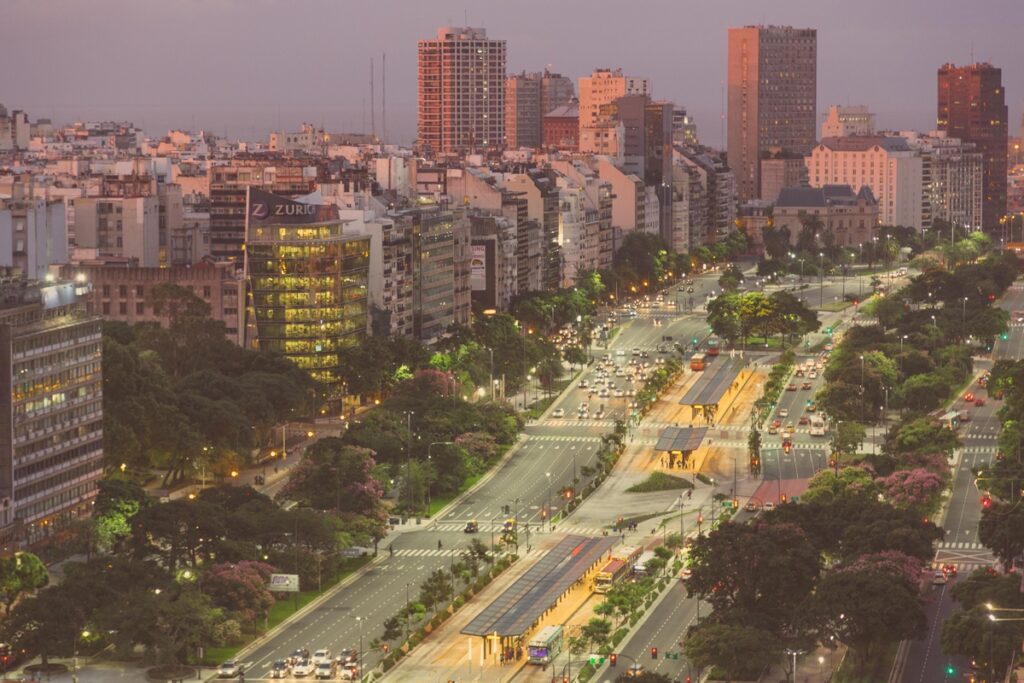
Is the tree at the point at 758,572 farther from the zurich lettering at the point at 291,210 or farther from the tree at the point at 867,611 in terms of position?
the zurich lettering at the point at 291,210

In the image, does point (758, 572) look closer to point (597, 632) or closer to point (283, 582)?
point (597, 632)

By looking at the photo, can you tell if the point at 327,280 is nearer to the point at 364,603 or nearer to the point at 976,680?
the point at 364,603

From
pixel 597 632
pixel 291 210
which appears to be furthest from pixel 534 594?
pixel 291 210

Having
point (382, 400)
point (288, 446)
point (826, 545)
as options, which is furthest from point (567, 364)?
point (826, 545)

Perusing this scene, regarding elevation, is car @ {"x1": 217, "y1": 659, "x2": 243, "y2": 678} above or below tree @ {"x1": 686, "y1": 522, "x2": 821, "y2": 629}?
below

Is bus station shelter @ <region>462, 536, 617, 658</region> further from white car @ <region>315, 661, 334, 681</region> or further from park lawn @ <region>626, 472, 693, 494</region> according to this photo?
park lawn @ <region>626, 472, 693, 494</region>

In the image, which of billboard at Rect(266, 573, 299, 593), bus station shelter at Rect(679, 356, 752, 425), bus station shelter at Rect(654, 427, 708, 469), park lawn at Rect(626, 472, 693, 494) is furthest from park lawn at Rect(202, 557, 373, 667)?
bus station shelter at Rect(679, 356, 752, 425)

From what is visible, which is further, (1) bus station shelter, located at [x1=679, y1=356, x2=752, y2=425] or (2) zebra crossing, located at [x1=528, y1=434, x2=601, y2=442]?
(1) bus station shelter, located at [x1=679, y1=356, x2=752, y2=425]
